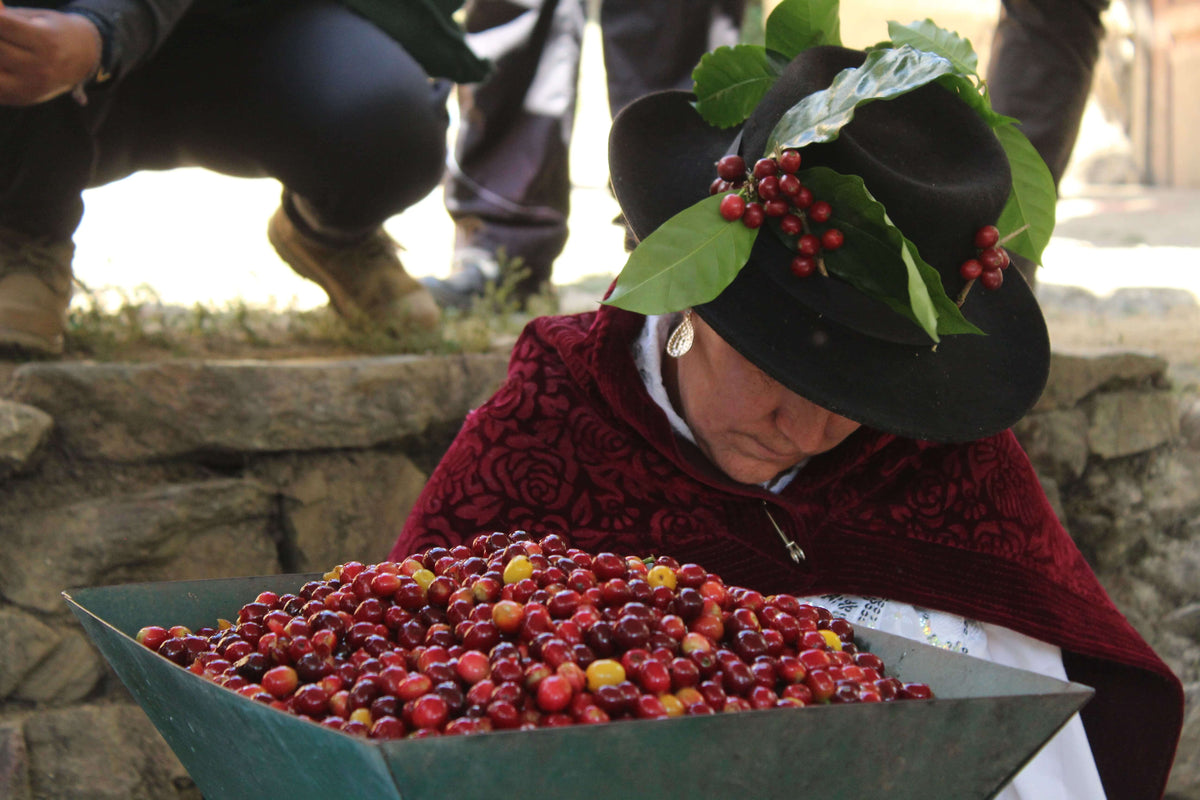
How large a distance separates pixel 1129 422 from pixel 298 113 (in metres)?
2.12

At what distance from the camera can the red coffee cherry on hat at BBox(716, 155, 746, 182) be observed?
4.36 ft

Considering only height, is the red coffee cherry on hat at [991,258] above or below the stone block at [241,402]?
above

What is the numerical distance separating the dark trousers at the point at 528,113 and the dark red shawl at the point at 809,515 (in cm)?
144

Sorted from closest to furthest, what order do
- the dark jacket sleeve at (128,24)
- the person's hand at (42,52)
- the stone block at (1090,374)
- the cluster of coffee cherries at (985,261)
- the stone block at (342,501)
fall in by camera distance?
the cluster of coffee cherries at (985,261)
the person's hand at (42,52)
the dark jacket sleeve at (128,24)
the stone block at (342,501)
the stone block at (1090,374)

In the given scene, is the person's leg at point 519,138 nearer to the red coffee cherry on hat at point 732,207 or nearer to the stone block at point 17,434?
the stone block at point 17,434

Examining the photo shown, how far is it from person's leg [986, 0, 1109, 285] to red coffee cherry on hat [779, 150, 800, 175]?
5.90 feet

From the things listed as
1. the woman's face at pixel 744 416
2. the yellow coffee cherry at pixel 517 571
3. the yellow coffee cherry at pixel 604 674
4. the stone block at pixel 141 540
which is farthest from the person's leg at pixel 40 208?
the yellow coffee cherry at pixel 604 674

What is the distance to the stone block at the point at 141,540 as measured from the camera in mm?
1916

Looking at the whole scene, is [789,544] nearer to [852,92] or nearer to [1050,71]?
[852,92]

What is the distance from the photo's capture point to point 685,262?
1228mm

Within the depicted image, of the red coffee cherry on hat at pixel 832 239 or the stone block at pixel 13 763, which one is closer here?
the red coffee cherry on hat at pixel 832 239

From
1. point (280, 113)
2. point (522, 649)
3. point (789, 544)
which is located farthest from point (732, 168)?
point (280, 113)

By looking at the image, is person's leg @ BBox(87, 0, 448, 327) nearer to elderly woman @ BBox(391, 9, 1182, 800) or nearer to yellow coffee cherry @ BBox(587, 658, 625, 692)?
elderly woman @ BBox(391, 9, 1182, 800)

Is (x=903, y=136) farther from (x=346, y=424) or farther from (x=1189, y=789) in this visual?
(x=1189, y=789)
